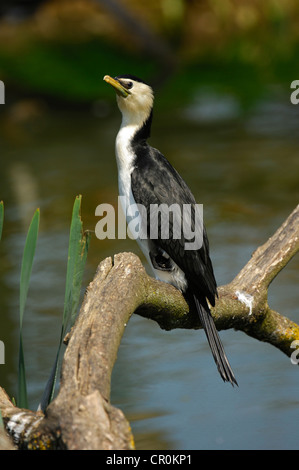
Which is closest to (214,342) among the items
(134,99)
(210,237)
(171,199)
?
(171,199)

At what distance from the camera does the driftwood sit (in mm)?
1632

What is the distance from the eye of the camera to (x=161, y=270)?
8.73 feet

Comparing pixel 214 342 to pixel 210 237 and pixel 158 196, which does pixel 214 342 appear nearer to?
pixel 158 196

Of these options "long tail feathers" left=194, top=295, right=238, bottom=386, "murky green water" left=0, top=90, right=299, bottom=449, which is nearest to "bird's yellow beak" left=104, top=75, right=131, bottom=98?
"long tail feathers" left=194, top=295, right=238, bottom=386

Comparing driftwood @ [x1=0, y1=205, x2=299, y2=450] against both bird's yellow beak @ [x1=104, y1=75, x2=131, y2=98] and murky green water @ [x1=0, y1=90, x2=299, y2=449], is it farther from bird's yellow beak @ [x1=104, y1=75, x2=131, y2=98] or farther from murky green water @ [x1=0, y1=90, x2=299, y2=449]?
bird's yellow beak @ [x1=104, y1=75, x2=131, y2=98]

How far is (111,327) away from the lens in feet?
6.37

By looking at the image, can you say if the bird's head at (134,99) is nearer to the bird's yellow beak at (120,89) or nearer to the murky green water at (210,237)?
the bird's yellow beak at (120,89)

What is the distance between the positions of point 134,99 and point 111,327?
1.19 metres

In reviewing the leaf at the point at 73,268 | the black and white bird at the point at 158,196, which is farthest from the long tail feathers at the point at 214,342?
the leaf at the point at 73,268

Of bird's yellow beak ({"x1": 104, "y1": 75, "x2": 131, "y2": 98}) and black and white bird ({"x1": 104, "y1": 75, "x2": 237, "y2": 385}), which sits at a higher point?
bird's yellow beak ({"x1": 104, "y1": 75, "x2": 131, "y2": 98})

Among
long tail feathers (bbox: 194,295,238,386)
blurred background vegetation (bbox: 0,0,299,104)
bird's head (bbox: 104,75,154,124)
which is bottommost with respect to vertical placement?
long tail feathers (bbox: 194,295,238,386)

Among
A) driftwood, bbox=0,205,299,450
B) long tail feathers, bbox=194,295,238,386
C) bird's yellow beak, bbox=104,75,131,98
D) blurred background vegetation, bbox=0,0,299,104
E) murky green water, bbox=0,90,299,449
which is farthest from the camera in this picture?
blurred background vegetation, bbox=0,0,299,104

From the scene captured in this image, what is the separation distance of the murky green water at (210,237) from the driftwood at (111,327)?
19.0 inches

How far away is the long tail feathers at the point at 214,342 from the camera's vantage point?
2352 millimetres
